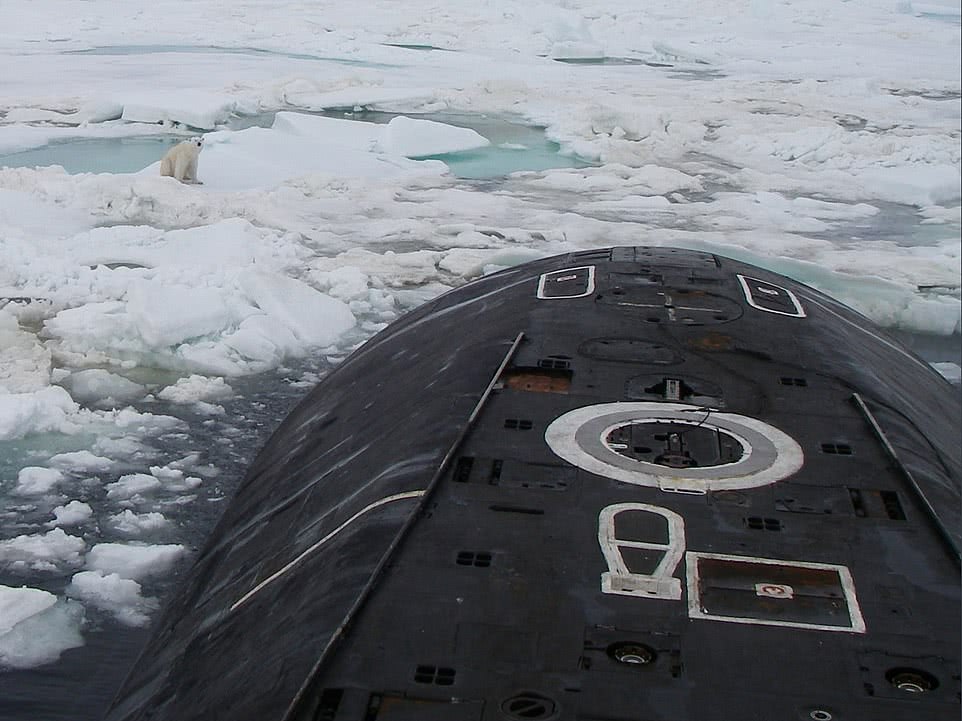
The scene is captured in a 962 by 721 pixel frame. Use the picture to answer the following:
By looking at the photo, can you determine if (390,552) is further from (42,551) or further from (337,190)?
(337,190)

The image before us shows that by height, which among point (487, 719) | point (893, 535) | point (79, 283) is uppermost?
point (79, 283)

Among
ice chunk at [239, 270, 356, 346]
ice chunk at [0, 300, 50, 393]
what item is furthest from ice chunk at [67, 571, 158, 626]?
ice chunk at [239, 270, 356, 346]

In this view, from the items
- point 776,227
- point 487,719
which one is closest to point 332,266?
point 776,227

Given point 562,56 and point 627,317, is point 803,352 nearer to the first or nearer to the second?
point 627,317

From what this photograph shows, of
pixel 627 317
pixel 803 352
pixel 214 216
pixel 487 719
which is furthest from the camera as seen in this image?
pixel 214 216

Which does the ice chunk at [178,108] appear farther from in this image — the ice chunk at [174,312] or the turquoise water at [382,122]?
the ice chunk at [174,312]

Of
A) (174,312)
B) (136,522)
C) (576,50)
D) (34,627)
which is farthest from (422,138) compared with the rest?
(34,627)

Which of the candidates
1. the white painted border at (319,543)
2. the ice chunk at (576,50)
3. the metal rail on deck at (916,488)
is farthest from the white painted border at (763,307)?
the ice chunk at (576,50)
